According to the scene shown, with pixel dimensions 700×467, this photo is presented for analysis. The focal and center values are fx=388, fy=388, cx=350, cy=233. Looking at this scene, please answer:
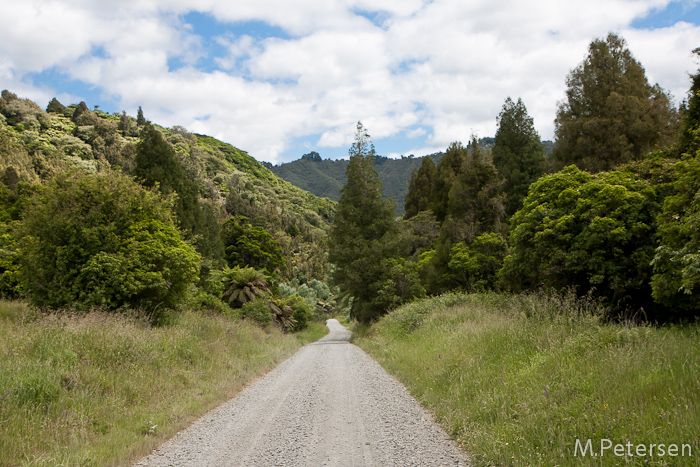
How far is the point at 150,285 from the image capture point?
38.2ft

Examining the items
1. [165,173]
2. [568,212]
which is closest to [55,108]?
[165,173]

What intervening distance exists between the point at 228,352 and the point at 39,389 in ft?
23.4

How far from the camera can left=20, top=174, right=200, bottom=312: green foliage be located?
441 inches

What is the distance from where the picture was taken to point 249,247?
162 ft

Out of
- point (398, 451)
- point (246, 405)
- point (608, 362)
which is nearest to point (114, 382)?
point (246, 405)

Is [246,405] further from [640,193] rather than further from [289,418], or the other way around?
[640,193]

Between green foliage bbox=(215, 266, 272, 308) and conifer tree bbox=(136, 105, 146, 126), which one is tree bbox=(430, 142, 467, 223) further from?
conifer tree bbox=(136, 105, 146, 126)

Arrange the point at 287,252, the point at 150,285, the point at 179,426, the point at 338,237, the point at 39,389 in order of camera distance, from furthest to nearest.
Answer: the point at 287,252 < the point at 338,237 < the point at 150,285 < the point at 179,426 < the point at 39,389

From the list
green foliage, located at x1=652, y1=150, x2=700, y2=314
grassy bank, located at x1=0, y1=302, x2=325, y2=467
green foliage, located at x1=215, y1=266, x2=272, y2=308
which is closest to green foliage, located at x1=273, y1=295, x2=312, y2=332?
green foliage, located at x1=215, y1=266, x2=272, y2=308

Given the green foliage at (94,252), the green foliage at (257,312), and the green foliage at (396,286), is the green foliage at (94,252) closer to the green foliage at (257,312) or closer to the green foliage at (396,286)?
the green foliage at (257,312)

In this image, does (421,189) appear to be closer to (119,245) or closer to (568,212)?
(568,212)

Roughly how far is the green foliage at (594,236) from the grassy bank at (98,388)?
35.4 feet

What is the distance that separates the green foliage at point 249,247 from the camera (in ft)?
163

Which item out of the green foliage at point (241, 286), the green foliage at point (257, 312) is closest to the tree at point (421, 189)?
the green foliage at point (241, 286)
